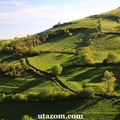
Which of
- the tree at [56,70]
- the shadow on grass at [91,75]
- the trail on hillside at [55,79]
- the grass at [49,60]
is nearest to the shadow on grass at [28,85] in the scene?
the trail on hillside at [55,79]

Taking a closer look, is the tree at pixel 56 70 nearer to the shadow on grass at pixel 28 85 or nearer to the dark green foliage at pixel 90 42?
the shadow on grass at pixel 28 85

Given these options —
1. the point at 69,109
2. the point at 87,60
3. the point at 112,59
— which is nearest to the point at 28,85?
the point at 69,109

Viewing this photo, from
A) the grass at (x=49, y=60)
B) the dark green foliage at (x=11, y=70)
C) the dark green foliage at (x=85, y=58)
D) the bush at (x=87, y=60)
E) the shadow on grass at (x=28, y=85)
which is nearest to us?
the shadow on grass at (x=28, y=85)

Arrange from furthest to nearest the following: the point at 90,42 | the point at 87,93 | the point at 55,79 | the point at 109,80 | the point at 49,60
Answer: the point at 90,42, the point at 49,60, the point at 55,79, the point at 109,80, the point at 87,93

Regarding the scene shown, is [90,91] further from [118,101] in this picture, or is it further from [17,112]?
[17,112]

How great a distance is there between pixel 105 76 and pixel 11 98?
125 ft

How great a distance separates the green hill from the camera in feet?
383

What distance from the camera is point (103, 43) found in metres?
175

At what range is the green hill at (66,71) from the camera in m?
117

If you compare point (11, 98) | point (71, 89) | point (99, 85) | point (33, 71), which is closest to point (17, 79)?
point (33, 71)

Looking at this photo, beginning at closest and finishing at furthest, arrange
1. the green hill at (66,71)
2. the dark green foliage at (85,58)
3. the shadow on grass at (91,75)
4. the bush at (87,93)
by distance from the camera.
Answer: the bush at (87,93), the green hill at (66,71), the shadow on grass at (91,75), the dark green foliage at (85,58)

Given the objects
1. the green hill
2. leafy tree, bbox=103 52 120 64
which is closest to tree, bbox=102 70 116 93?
the green hill

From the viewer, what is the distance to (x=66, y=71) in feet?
472

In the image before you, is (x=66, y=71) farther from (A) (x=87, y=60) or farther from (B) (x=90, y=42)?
(B) (x=90, y=42)
